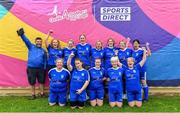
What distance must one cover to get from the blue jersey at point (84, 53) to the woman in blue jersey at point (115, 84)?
0.77 metres

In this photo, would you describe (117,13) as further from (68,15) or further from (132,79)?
(132,79)

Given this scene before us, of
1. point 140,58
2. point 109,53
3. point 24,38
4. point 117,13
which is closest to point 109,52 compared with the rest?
point 109,53

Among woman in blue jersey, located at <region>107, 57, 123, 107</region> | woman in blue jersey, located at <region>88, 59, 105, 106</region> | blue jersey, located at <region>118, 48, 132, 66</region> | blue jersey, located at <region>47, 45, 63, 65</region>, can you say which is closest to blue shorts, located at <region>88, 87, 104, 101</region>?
woman in blue jersey, located at <region>88, 59, 105, 106</region>

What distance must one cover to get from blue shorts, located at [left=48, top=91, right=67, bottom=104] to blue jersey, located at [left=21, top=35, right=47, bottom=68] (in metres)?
0.82

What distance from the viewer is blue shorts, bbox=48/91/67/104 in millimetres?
8250

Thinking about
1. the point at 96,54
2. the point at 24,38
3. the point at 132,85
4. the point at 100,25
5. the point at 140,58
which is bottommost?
the point at 132,85

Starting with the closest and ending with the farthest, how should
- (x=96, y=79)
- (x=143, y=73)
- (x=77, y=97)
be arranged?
(x=77, y=97), (x=96, y=79), (x=143, y=73)

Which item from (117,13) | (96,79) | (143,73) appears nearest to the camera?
(96,79)

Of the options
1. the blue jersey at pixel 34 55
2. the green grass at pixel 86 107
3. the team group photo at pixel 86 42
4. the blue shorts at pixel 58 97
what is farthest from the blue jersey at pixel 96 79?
the blue jersey at pixel 34 55

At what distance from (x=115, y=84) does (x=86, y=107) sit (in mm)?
780

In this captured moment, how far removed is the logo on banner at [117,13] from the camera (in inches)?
354

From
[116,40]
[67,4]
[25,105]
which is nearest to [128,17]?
[116,40]

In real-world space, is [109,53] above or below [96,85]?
above

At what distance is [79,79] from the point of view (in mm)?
8102
